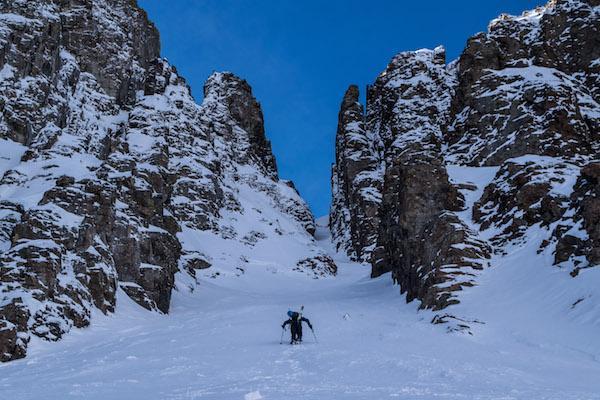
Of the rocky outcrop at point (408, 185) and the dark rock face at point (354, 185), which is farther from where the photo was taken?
the dark rock face at point (354, 185)

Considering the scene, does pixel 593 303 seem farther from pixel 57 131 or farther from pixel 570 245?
pixel 57 131

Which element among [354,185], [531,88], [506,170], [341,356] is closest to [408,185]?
[506,170]

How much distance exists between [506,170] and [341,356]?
30.5 metres

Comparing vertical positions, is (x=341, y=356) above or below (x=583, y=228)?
below

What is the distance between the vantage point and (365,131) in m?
120

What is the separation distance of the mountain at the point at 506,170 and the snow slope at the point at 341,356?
2.10 m

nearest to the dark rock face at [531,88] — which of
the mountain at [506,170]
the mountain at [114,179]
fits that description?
the mountain at [506,170]

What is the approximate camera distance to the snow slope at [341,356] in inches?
499

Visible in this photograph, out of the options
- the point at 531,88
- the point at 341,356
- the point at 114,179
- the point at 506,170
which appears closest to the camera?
the point at 341,356

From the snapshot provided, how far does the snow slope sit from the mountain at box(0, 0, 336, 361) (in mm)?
3174

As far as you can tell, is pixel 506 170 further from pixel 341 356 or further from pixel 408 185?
pixel 341 356

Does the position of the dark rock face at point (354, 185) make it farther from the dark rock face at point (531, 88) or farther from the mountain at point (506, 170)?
the dark rock face at point (531, 88)

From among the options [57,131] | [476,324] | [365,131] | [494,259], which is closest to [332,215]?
[365,131]

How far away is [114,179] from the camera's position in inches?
1660
